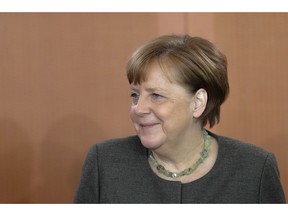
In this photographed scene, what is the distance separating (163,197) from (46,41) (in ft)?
3.55

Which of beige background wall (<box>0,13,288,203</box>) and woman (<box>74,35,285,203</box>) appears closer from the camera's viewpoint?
woman (<box>74,35,285,203</box>)

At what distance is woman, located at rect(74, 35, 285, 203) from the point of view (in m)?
1.18

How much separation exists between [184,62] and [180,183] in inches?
13.3

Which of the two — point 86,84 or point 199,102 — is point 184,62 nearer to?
point 199,102

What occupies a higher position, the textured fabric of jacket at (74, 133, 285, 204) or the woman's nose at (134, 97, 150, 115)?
the woman's nose at (134, 97, 150, 115)

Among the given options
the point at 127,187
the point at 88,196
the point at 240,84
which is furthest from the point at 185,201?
the point at 240,84

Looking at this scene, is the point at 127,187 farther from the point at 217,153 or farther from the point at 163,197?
the point at 217,153

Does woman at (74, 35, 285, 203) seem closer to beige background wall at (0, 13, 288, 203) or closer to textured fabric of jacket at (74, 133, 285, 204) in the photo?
textured fabric of jacket at (74, 133, 285, 204)

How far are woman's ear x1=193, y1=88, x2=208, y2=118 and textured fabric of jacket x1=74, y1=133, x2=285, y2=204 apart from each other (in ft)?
0.44

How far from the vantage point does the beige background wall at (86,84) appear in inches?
79.0

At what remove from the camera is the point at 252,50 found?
2.03 metres

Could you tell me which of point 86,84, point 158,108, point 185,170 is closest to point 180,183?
point 185,170

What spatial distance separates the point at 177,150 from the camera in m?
1.25

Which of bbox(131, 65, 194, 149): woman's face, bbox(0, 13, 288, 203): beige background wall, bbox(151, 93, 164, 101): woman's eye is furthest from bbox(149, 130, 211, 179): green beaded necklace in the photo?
bbox(0, 13, 288, 203): beige background wall
